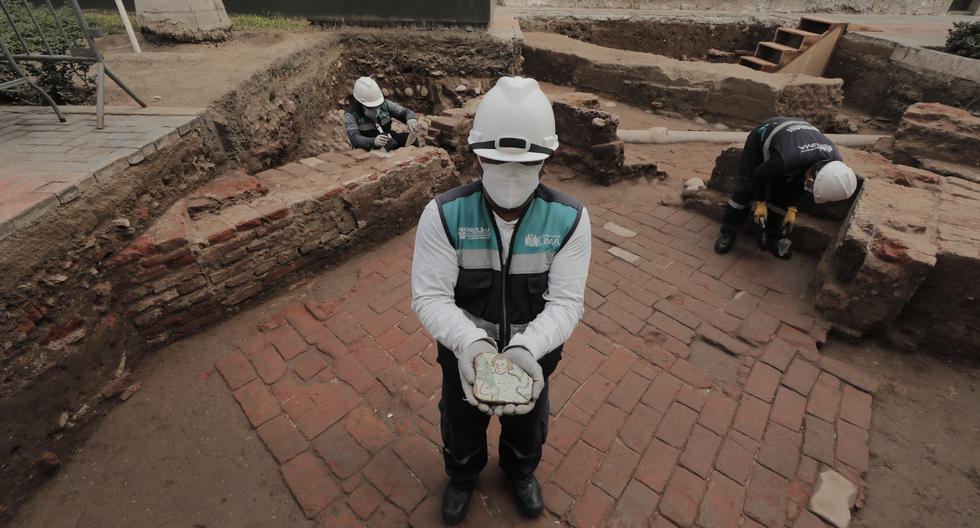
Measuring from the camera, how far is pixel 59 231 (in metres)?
2.52

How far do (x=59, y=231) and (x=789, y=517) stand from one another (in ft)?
14.2

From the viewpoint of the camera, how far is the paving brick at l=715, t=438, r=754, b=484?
2.55m

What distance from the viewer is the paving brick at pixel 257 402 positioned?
109 inches

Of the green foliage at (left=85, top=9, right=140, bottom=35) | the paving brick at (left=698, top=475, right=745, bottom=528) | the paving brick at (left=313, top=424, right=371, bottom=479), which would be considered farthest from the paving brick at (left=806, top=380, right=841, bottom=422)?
the green foliage at (left=85, top=9, right=140, bottom=35)

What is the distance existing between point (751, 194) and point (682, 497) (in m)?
3.15

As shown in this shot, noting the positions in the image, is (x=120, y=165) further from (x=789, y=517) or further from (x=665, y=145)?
(x=665, y=145)

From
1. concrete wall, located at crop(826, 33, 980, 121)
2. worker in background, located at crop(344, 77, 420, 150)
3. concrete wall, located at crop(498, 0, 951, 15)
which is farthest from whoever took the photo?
concrete wall, located at crop(498, 0, 951, 15)

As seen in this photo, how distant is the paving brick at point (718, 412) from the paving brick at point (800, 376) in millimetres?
510

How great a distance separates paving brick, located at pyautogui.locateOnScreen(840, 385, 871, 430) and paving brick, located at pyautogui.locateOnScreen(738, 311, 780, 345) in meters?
0.59

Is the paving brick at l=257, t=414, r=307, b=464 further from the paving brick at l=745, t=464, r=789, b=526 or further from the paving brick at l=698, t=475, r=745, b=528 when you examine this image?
the paving brick at l=745, t=464, r=789, b=526

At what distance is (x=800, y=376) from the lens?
3180mm

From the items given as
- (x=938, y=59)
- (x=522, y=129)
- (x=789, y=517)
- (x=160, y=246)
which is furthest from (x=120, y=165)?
(x=938, y=59)

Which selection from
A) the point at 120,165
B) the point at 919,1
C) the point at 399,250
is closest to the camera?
the point at 120,165

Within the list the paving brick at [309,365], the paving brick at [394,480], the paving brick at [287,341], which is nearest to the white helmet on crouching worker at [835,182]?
the paving brick at [394,480]
